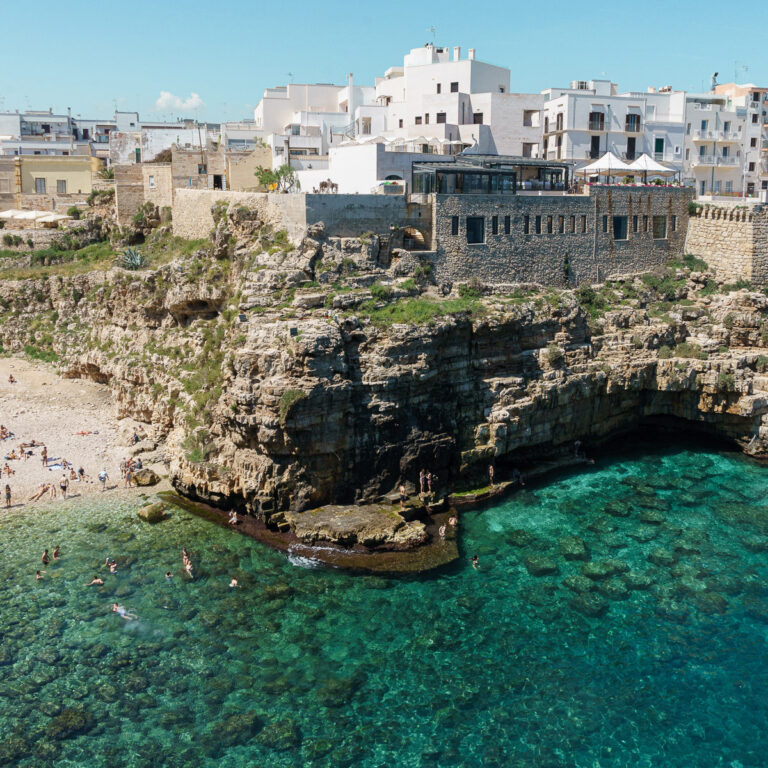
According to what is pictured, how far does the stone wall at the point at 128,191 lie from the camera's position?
5119 cm

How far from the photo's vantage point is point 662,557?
1172 inches

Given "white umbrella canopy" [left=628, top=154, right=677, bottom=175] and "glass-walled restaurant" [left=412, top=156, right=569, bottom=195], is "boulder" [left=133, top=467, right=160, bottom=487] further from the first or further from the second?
"white umbrella canopy" [left=628, top=154, right=677, bottom=175]

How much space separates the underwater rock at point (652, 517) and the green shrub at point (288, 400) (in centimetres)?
1490

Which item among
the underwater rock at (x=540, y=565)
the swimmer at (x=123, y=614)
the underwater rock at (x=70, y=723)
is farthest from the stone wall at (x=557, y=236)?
the underwater rock at (x=70, y=723)

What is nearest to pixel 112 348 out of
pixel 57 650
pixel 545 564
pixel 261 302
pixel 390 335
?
pixel 261 302

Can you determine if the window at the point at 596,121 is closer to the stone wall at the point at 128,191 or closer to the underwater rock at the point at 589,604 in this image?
the stone wall at the point at 128,191

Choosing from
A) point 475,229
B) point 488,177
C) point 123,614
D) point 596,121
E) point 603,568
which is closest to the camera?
point 123,614

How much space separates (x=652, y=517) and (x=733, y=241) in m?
20.2

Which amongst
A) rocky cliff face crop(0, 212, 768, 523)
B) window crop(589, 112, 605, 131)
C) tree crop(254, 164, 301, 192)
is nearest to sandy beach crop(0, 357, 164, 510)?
rocky cliff face crop(0, 212, 768, 523)

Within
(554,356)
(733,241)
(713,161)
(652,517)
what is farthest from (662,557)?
(713,161)

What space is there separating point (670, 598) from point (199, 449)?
1919 centimetres

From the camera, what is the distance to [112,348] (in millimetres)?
44188

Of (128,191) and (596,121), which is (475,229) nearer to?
(596,121)

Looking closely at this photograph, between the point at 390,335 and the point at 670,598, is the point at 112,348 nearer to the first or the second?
the point at 390,335
